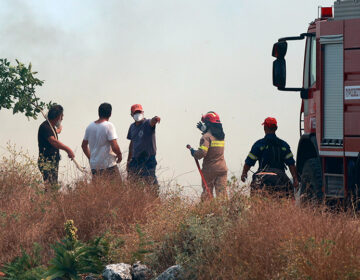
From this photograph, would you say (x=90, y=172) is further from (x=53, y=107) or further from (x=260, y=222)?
(x=260, y=222)

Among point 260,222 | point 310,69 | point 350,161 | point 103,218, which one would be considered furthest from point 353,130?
point 103,218

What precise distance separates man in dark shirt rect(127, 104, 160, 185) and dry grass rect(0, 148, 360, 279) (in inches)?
39.4

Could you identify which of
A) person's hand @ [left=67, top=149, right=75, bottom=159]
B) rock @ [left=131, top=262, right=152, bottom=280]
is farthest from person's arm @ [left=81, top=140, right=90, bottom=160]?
rock @ [left=131, top=262, right=152, bottom=280]

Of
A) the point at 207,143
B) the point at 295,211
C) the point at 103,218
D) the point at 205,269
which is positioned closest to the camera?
the point at 205,269

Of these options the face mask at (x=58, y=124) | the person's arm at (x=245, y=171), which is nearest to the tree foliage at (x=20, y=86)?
the face mask at (x=58, y=124)

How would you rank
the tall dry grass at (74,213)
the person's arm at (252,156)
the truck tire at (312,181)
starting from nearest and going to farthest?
the tall dry grass at (74,213) → the truck tire at (312,181) → the person's arm at (252,156)

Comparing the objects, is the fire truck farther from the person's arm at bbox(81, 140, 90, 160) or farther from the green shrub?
the person's arm at bbox(81, 140, 90, 160)

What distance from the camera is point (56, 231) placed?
30.0ft

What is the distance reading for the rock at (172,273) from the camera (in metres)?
6.30

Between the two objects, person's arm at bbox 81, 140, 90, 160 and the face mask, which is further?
the face mask

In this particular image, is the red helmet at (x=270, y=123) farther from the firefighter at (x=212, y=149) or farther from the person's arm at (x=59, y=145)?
the person's arm at (x=59, y=145)

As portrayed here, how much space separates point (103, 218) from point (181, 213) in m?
1.76

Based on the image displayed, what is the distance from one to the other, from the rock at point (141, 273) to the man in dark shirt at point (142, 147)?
3953mm

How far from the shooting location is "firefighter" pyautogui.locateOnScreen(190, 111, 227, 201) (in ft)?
40.2
